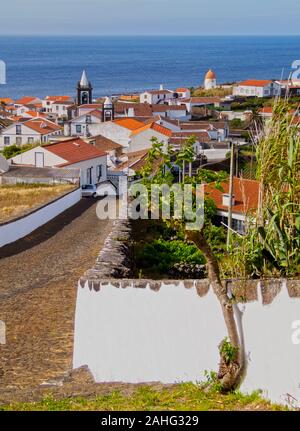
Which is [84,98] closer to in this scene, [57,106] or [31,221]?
[57,106]

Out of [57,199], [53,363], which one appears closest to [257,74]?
[57,199]

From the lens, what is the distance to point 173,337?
23.4 ft

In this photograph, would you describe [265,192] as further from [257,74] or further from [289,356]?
[257,74]

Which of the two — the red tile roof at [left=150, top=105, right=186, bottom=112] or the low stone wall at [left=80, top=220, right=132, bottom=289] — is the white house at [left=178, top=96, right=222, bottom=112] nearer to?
the red tile roof at [left=150, top=105, right=186, bottom=112]

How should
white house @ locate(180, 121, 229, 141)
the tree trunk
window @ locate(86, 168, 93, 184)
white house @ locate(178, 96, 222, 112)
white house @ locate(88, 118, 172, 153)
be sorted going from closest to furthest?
1. the tree trunk
2. window @ locate(86, 168, 93, 184)
3. white house @ locate(88, 118, 172, 153)
4. white house @ locate(180, 121, 229, 141)
5. white house @ locate(178, 96, 222, 112)

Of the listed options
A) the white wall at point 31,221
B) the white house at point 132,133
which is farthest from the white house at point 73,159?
the white house at point 132,133

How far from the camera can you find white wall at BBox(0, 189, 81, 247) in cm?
1677

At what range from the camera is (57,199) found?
21453 millimetres

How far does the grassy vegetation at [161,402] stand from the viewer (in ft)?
20.5

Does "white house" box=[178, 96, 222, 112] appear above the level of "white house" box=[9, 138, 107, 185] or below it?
above

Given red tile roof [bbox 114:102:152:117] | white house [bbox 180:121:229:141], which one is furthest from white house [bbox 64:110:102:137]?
red tile roof [bbox 114:102:152:117]

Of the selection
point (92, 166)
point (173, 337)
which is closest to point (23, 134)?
point (92, 166)

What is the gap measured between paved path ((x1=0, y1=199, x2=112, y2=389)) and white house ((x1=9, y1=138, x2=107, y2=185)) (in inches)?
572

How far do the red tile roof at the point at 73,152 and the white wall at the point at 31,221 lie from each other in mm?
11151
